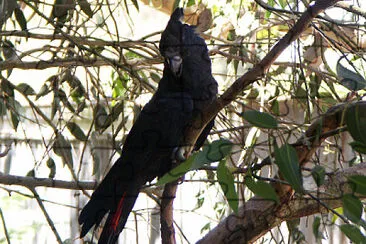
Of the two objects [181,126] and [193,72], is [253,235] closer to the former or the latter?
[181,126]

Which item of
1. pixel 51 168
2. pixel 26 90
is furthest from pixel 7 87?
pixel 51 168

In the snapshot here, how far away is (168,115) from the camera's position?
6.10 feet

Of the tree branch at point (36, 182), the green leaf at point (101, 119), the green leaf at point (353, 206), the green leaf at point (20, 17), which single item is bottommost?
the green leaf at point (353, 206)

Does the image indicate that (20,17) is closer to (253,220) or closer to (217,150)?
(253,220)

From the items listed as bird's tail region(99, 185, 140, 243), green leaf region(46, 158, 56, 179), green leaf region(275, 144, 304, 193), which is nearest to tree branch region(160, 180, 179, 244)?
bird's tail region(99, 185, 140, 243)

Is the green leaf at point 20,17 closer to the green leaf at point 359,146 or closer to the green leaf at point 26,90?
the green leaf at point 26,90

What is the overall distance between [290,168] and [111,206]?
0.89 m

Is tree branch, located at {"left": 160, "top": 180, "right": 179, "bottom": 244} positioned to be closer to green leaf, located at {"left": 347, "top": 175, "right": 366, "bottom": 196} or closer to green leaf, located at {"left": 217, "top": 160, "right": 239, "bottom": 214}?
green leaf, located at {"left": 217, "top": 160, "right": 239, "bottom": 214}

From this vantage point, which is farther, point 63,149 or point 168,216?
point 63,149

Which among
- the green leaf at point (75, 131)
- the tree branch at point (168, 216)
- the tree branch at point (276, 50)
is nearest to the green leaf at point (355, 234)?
the tree branch at point (276, 50)

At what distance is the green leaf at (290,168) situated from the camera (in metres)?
0.85

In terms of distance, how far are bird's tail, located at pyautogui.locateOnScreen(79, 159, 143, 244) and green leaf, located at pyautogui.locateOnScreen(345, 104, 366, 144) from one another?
83cm

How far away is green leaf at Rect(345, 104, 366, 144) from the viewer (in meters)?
0.87

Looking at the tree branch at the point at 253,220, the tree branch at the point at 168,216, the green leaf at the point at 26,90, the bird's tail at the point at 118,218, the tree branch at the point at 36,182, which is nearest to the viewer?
the tree branch at the point at 253,220
